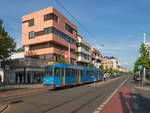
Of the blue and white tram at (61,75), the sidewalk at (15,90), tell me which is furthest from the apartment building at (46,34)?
the sidewalk at (15,90)

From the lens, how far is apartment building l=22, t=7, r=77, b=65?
3891cm

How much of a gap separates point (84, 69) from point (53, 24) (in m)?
15.4

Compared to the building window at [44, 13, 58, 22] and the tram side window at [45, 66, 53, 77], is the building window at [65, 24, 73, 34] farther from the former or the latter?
the tram side window at [45, 66, 53, 77]

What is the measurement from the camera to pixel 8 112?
313 inches

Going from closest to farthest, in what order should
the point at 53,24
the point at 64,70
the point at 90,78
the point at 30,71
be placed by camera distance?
the point at 64,70 < the point at 90,78 < the point at 30,71 < the point at 53,24

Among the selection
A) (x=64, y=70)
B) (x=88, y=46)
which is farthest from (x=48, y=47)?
(x=88, y=46)

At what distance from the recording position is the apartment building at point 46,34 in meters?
38.9

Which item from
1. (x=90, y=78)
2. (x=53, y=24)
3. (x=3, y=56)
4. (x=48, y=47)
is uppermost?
(x=53, y=24)

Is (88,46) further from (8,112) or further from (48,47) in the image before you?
(8,112)

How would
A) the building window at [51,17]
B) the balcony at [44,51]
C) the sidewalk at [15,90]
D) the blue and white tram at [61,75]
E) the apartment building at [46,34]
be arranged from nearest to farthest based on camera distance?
the sidewalk at [15,90] → the blue and white tram at [61,75] → the building window at [51,17] → the apartment building at [46,34] → the balcony at [44,51]

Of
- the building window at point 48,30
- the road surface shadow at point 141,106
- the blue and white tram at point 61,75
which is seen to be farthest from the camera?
the building window at point 48,30

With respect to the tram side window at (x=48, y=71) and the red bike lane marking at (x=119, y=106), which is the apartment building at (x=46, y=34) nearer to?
the tram side window at (x=48, y=71)

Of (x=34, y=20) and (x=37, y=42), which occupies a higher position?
(x=34, y=20)

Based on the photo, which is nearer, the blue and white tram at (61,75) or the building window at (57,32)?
the blue and white tram at (61,75)
